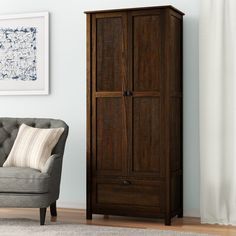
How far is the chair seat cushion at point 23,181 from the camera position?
488 centimetres

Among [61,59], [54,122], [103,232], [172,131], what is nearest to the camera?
[103,232]

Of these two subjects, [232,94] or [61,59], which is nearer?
[232,94]

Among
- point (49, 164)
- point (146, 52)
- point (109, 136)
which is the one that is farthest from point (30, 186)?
point (146, 52)

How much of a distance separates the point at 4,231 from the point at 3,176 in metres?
0.48

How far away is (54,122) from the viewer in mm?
5457

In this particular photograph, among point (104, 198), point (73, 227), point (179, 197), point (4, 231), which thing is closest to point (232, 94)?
point (179, 197)

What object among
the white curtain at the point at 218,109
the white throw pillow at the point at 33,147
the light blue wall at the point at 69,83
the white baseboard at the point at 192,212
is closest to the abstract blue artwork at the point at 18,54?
the light blue wall at the point at 69,83

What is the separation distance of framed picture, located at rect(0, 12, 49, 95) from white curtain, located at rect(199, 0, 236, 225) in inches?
64.1

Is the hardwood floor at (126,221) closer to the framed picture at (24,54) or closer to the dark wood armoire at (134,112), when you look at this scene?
the dark wood armoire at (134,112)

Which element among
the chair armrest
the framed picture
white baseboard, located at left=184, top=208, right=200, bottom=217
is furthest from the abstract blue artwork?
white baseboard, located at left=184, top=208, right=200, bottom=217

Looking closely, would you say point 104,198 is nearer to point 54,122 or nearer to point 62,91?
point 54,122

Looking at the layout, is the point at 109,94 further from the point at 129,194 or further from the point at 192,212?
the point at 192,212

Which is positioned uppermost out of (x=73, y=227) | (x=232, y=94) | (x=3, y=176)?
(x=232, y=94)

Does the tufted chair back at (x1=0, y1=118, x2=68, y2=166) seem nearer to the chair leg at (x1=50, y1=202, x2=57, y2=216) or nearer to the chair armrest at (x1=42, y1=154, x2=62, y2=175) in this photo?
the chair armrest at (x1=42, y1=154, x2=62, y2=175)
